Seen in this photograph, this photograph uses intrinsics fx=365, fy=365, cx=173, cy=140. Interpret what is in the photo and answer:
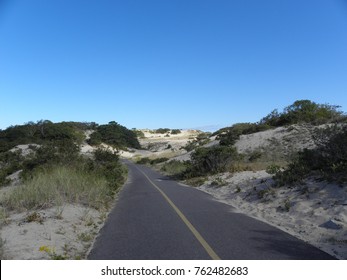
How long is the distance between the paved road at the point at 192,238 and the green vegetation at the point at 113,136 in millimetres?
72885

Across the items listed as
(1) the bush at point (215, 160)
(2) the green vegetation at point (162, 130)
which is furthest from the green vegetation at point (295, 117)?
(2) the green vegetation at point (162, 130)

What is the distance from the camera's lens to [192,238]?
7887 mm

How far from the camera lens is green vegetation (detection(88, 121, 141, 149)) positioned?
298 ft

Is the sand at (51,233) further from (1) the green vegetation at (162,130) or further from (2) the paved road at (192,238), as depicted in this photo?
(1) the green vegetation at (162,130)

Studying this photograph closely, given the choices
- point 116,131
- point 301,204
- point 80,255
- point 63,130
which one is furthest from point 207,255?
point 116,131

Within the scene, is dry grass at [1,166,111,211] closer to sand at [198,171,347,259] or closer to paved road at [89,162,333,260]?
paved road at [89,162,333,260]

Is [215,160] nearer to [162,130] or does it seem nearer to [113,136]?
[113,136]

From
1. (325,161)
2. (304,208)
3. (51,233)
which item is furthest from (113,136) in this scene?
(51,233)

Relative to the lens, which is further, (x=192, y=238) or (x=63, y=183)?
(x=63, y=183)

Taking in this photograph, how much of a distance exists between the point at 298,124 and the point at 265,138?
4.02m

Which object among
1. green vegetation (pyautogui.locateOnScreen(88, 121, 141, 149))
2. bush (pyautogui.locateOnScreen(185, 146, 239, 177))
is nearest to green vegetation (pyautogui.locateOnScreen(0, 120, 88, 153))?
green vegetation (pyautogui.locateOnScreen(88, 121, 141, 149))

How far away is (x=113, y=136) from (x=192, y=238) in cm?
9477

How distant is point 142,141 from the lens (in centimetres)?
13638

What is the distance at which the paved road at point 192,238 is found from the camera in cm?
664
